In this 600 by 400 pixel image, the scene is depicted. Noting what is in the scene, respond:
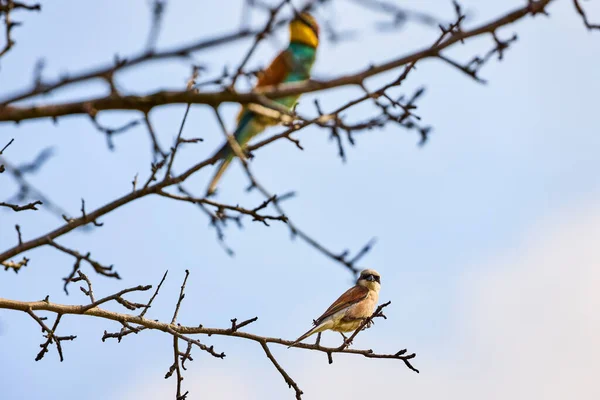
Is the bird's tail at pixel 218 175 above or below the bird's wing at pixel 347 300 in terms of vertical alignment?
below

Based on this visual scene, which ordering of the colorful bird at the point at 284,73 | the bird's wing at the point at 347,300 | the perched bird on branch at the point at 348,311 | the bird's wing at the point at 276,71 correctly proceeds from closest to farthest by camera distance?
1. the colorful bird at the point at 284,73
2. the bird's wing at the point at 276,71
3. the perched bird on branch at the point at 348,311
4. the bird's wing at the point at 347,300

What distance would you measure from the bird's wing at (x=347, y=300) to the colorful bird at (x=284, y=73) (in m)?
3.12

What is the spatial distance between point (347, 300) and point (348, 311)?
0.18 m

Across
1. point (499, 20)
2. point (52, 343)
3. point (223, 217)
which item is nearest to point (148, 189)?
point (223, 217)

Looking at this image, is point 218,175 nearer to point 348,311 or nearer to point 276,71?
point 276,71

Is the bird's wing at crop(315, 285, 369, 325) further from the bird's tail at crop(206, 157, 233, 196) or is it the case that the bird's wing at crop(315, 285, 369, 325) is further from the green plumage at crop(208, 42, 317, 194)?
the bird's tail at crop(206, 157, 233, 196)

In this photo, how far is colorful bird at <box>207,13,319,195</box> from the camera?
6.05 m

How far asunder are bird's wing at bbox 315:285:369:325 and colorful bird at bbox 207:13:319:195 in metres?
3.12

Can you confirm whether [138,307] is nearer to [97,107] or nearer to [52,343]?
[52,343]

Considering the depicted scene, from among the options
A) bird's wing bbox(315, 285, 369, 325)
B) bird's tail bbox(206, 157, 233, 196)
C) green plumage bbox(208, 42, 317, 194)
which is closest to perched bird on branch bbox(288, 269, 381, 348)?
bird's wing bbox(315, 285, 369, 325)

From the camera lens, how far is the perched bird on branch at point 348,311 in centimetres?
884

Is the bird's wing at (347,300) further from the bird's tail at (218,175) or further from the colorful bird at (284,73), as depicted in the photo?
the bird's tail at (218,175)

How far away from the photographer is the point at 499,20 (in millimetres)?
3504

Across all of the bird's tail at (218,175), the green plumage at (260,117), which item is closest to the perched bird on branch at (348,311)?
the green plumage at (260,117)
